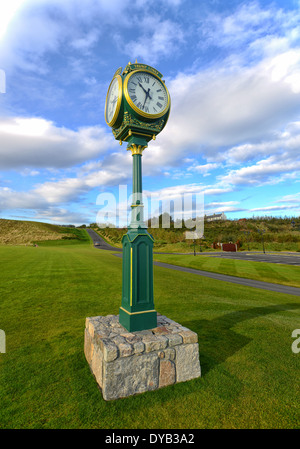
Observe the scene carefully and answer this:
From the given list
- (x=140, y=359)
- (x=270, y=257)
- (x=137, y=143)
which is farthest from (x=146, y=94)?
(x=270, y=257)

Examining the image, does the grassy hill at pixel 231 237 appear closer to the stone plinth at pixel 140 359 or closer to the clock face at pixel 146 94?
the clock face at pixel 146 94

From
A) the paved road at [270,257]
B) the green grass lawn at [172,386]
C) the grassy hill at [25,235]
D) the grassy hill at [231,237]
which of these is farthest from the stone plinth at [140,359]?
the grassy hill at [25,235]

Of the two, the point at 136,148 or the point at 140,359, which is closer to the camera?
the point at 140,359

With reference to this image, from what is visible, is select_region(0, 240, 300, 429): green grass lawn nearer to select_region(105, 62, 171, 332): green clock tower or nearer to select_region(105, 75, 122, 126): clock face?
select_region(105, 62, 171, 332): green clock tower

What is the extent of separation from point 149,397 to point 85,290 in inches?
317

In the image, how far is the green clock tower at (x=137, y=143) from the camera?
4824mm

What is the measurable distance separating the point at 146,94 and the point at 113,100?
0.87m

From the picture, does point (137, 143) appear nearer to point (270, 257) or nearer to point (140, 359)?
point (140, 359)

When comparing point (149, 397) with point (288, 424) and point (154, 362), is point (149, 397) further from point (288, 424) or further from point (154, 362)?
point (288, 424)

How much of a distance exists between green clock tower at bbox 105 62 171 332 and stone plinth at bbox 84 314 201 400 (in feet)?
1.60

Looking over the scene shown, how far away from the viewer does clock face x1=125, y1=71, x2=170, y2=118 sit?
16.5 feet

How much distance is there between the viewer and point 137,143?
5.28 metres

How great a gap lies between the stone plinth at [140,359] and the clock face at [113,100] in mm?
4785

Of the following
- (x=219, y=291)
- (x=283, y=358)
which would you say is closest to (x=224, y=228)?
(x=219, y=291)
